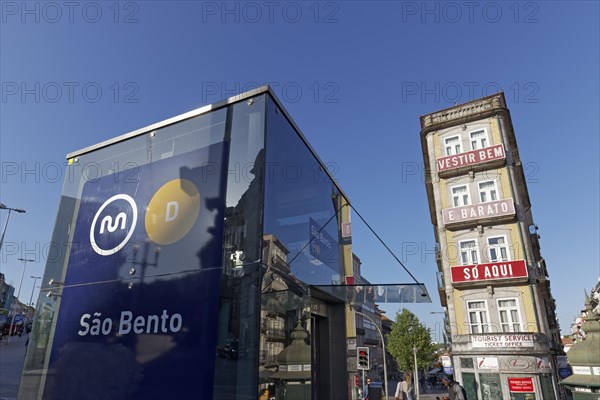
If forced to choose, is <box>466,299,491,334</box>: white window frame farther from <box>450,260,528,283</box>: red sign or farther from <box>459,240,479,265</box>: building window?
<box>459,240,479,265</box>: building window

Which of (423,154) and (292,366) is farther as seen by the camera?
(423,154)

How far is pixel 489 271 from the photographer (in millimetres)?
20750

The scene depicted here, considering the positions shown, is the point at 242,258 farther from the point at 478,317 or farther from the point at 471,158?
the point at 471,158

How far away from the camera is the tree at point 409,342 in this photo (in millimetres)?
39719

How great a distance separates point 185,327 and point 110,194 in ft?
6.66

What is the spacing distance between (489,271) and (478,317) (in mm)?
2678

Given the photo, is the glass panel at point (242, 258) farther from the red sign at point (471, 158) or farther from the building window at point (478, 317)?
the red sign at point (471, 158)

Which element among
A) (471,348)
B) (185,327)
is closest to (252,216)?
(185,327)

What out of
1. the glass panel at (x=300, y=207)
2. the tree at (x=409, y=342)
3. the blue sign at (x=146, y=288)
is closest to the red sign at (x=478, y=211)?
the glass panel at (x=300, y=207)

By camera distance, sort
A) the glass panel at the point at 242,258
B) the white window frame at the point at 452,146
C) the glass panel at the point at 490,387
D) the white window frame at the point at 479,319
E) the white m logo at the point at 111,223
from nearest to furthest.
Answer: the glass panel at the point at 242,258 < the white m logo at the point at 111,223 < the glass panel at the point at 490,387 < the white window frame at the point at 479,319 < the white window frame at the point at 452,146

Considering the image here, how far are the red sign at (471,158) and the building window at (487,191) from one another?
4.67 feet

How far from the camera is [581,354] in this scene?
6.11 meters

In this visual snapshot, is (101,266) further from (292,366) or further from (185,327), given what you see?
(292,366)

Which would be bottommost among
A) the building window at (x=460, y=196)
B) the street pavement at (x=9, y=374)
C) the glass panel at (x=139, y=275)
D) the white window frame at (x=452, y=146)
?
the street pavement at (x=9, y=374)
